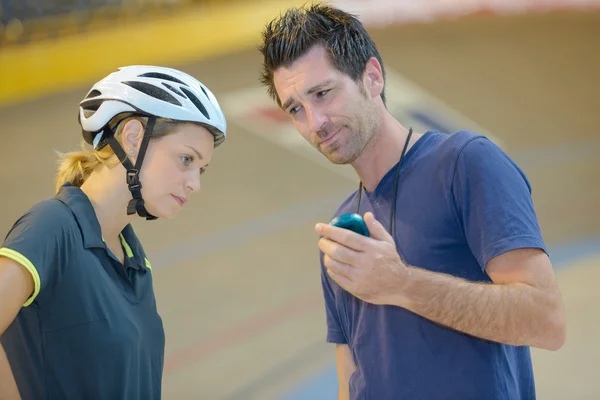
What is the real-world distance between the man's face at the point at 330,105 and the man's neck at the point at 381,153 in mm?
36

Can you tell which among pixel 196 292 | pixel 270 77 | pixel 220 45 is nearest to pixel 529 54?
pixel 220 45

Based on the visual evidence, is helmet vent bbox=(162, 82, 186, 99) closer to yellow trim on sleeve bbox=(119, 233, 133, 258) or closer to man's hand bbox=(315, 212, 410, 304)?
yellow trim on sleeve bbox=(119, 233, 133, 258)

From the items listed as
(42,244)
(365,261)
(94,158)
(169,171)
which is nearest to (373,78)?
(169,171)

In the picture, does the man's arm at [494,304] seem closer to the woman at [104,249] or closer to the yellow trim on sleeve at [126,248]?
the woman at [104,249]

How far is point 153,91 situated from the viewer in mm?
2307

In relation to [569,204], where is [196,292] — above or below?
below

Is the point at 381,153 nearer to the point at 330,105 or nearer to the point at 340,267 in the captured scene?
the point at 330,105

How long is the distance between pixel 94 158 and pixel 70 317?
1.90ft

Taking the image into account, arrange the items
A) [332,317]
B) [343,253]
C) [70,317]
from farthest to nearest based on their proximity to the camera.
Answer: [332,317] → [70,317] → [343,253]

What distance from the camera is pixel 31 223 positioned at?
1.89 meters

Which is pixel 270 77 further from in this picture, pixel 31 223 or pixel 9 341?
pixel 9 341

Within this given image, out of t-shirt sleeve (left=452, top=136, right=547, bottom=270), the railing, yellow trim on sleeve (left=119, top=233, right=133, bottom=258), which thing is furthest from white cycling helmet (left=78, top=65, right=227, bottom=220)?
the railing

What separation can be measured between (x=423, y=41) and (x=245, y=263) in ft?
15.9

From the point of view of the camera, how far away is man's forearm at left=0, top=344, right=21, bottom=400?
1.98m
